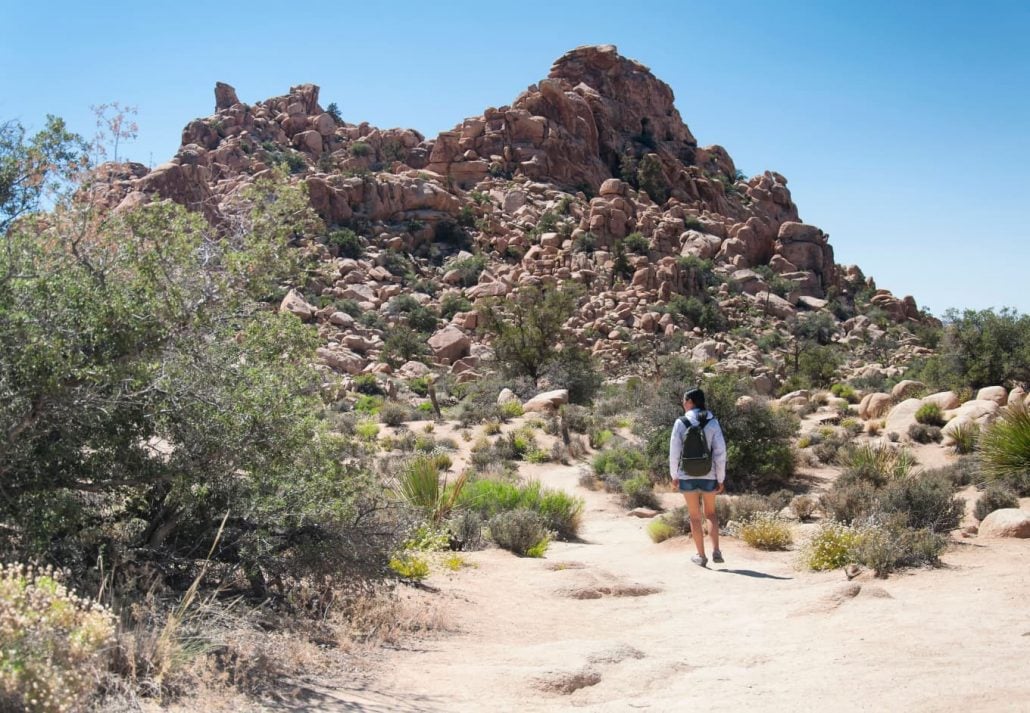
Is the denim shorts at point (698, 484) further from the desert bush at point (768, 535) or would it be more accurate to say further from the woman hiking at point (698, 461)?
the desert bush at point (768, 535)

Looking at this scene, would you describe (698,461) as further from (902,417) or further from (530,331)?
(530,331)

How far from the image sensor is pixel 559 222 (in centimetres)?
5838

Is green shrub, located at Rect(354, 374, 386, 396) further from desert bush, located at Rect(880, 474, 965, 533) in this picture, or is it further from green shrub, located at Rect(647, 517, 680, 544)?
desert bush, located at Rect(880, 474, 965, 533)

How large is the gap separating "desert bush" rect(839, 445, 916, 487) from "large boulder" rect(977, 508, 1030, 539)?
3.09 m

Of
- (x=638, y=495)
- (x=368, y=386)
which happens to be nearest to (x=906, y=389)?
(x=638, y=495)

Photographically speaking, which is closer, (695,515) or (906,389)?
(695,515)

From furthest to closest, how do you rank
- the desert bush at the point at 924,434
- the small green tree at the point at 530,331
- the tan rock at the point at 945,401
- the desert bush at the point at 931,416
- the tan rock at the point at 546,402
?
the small green tree at the point at 530,331 < the tan rock at the point at 546,402 < the tan rock at the point at 945,401 < the desert bush at the point at 931,416 < the desert bush at the point at 924,434

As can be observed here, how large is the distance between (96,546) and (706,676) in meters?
4.38

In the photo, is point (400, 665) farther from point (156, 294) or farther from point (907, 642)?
point (907, 642)

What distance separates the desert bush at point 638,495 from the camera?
15.3 metres

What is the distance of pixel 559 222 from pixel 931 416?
41.1 meters

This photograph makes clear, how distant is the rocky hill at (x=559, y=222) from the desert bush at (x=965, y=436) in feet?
54.9

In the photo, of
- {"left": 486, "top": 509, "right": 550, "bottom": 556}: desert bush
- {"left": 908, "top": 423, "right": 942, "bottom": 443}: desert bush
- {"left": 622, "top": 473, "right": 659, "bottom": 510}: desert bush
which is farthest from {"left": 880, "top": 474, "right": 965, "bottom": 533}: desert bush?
{"left": 908, "top": 423, "right": 942, "bottom": 443}: desert bush

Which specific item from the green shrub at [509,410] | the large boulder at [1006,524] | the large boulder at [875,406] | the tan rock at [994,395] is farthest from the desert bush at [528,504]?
the large boulder at [875,406]
